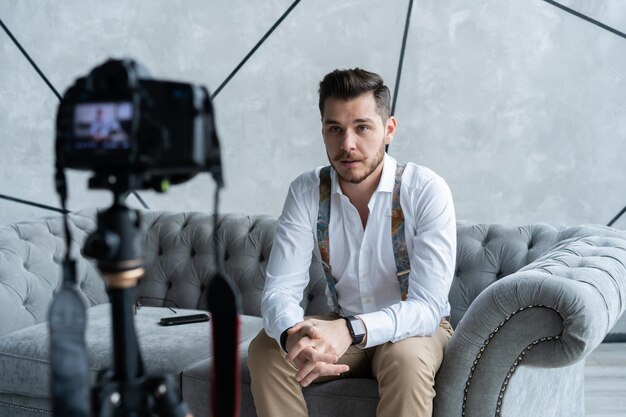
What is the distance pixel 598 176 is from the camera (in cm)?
326

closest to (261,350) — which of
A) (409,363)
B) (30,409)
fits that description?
(409,363)

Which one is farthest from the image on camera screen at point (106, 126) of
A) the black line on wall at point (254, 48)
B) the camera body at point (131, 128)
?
the black line on wall at point (254, 48)

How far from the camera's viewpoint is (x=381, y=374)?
168 centimetres

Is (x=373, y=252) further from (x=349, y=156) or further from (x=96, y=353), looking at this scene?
(x=96, y=353)

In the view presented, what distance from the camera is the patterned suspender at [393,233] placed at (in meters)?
1.92

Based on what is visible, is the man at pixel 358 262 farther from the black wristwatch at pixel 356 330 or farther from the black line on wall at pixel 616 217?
the black line on wall at pixel 616 217

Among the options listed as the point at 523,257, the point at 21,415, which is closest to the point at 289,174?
the point at 523,257

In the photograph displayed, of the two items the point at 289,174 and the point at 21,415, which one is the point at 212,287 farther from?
the point at 289,174

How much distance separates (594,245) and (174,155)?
1.69 m

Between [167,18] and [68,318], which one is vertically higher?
[167,18]

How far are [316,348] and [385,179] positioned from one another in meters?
0.58

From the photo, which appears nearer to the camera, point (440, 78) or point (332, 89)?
point (332, 89)

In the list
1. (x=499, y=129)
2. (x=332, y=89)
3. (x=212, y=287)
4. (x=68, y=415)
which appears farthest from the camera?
(x=499, y=129)

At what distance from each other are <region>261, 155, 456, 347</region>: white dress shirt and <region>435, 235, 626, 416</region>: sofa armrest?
16 centimetres
